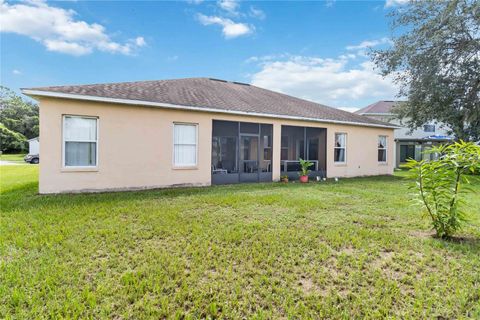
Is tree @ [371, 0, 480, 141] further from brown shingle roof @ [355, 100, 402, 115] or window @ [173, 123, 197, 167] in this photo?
window @ [173, 123, 197, 167]

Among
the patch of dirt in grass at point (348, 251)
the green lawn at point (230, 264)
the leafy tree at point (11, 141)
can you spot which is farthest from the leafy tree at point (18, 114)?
the patch of dirt in grass at point (348, 251)

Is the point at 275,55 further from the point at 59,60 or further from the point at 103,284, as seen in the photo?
the point at 103,284

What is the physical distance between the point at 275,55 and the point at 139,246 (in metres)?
18.5

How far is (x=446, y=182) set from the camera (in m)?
4.62

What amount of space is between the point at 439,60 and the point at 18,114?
62913mm

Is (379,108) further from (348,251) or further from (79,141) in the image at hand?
(79,141)

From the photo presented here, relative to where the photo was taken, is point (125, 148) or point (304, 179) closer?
point (125, 148)

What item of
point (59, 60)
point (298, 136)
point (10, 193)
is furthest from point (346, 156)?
point (59, 60)

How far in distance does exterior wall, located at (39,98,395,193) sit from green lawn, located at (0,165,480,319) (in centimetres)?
208

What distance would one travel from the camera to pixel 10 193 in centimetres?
868

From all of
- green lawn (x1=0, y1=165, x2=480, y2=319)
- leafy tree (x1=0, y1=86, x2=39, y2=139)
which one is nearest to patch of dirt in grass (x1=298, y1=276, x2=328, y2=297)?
green lawn (x1=0, y1=165, x2=480, y2=319)

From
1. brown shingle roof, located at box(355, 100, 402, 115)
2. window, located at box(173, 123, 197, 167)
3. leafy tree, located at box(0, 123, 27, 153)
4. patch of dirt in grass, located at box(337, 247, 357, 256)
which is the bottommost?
patch of dirt in grass, located at box(337, 247, 357, 256)

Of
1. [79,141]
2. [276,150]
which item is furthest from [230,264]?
[276,150]

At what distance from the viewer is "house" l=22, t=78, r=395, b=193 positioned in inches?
334
